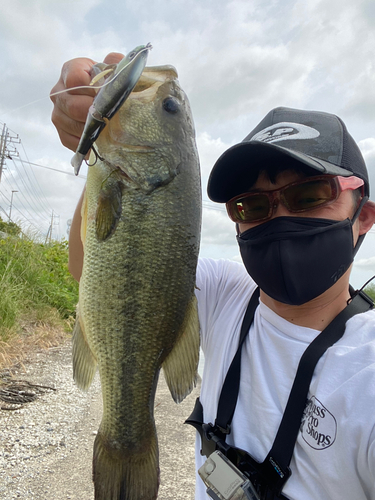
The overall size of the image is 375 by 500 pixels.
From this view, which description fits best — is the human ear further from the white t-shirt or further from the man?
the white t-shirt

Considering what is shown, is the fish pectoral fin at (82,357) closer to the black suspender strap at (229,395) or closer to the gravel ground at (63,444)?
the black suspender strap at (229,395)

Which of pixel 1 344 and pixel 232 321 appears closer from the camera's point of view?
pixel 232 321

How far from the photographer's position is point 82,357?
150 centimetres

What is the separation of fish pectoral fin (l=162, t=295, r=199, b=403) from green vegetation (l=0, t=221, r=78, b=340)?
4.91 metres

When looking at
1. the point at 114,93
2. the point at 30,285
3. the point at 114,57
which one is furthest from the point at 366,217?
the point at 30,285

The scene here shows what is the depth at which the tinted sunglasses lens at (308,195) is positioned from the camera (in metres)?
1.54

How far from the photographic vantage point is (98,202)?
144cm

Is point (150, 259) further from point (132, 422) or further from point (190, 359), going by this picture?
point (132, 422)

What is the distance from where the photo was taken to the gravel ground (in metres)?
2.92

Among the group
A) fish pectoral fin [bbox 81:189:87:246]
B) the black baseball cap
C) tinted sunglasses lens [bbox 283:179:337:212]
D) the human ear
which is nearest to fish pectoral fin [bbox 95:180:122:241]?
fish pectoral fin [bbox 81:189:87:246]

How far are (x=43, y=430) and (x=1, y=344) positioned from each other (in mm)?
2161

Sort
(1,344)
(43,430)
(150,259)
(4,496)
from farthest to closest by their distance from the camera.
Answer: (1,344) < (43,430) < (4,496) < (150,259)

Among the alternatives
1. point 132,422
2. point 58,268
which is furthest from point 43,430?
A: point 58,268

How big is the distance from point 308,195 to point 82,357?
4.15ft
